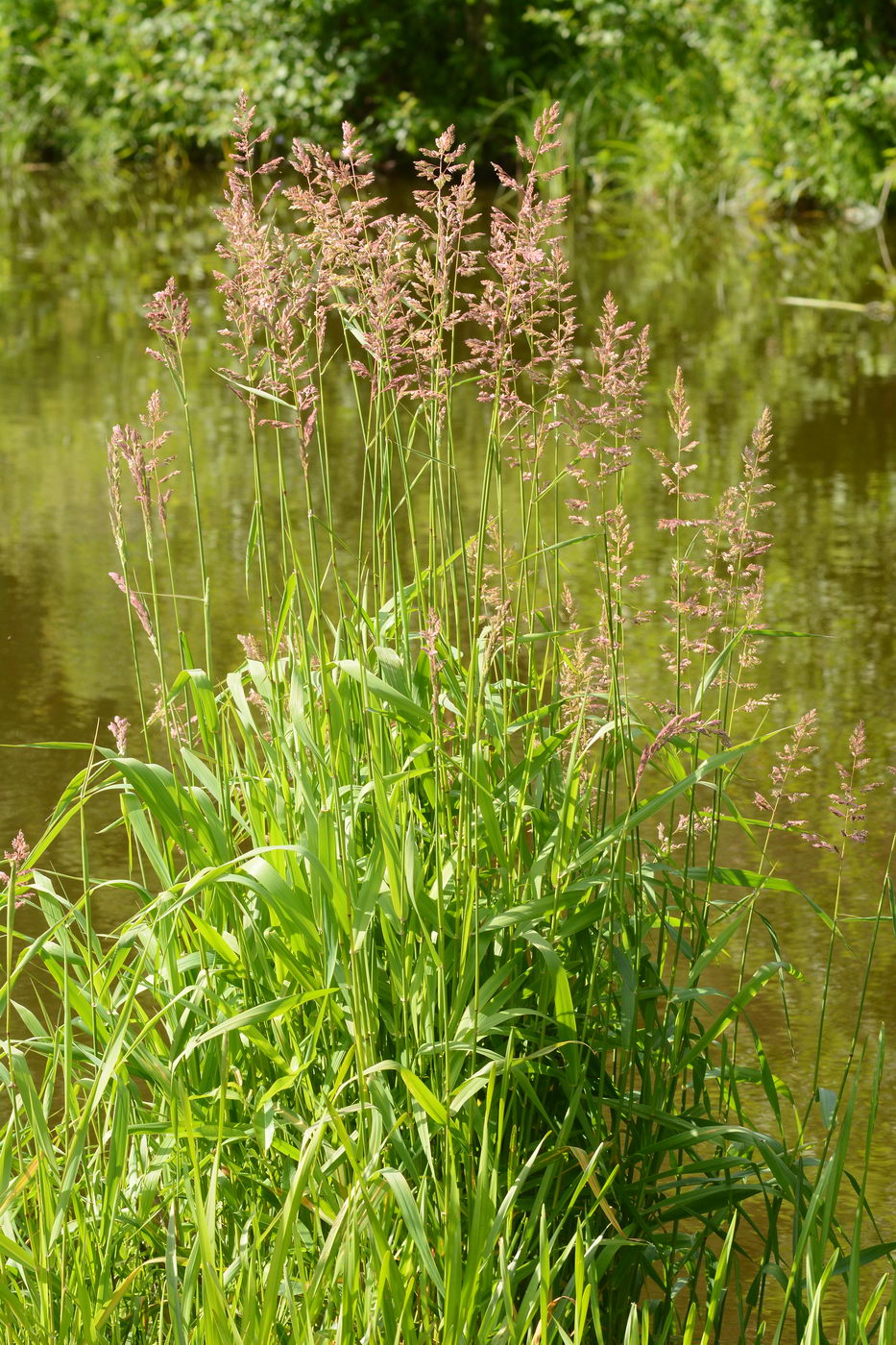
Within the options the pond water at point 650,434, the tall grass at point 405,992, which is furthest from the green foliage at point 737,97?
the tall grass at point 405,992

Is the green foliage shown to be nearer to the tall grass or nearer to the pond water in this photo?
the pond water

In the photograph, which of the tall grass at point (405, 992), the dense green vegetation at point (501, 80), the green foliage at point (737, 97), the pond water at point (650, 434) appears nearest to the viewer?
the tall grass at point (405, 992)

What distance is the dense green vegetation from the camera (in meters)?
11.7

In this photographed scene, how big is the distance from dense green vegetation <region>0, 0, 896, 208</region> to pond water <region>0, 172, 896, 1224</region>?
619 millimetres

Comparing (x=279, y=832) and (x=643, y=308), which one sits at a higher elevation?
(x=643, y=308)

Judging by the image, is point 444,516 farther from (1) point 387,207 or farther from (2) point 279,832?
(1) point 387,207

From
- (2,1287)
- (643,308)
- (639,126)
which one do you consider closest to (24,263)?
(643,308)

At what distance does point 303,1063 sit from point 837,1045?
1.33 meters

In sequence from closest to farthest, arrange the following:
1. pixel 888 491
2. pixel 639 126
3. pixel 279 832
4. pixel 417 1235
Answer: pixel 417 1235 < pixel 279 832 < pixel 888 491 < pixel 639 126

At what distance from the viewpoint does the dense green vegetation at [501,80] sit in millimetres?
11727

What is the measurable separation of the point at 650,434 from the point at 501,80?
824cm

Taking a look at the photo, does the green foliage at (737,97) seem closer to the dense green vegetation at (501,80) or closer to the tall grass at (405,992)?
the dense green vegetation at (501,80)

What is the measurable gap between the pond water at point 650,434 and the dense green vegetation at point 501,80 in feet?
2.03

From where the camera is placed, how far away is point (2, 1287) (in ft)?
5.85
